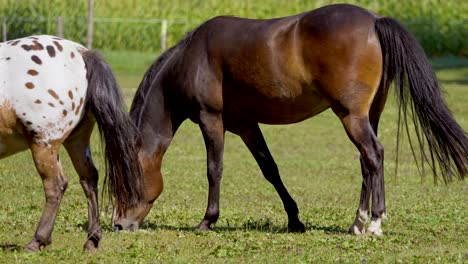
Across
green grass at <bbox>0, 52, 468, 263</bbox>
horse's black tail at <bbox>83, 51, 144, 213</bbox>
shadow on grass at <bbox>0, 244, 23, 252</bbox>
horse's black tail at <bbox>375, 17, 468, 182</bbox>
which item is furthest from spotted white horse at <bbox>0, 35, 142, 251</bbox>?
horse's black tail at <bbox>375, 17, 468, 182</bbox>

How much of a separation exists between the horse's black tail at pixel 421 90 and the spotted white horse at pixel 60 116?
99.0 inches

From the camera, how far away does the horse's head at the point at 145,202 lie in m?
9.91

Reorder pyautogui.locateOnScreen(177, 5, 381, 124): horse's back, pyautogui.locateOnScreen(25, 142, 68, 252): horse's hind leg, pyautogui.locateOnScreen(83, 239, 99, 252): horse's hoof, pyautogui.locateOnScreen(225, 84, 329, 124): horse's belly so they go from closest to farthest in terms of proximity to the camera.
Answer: pyautogui.locateOnScreen(25, 142, 68, 252): horse's hind leg < pyautogui.locateOnScreen(83, 239, 99, 252): horse's hoof < pyautogui.locateOnScreen(177, 5, 381, 124): horse's back < pyautogui.locateOnScreen(225, 84, 329, 124): horse's belly

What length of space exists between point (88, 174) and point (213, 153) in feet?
6.70

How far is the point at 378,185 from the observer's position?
9.47m

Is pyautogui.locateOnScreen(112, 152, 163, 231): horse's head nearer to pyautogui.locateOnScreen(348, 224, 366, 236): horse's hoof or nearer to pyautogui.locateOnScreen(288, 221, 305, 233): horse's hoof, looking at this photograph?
pyautogui.locateOnScreen(288, 221, 305, 233): horse's hoof

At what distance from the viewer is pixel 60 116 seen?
26.2 ft

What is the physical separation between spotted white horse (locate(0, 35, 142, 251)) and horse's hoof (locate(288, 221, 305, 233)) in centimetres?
199

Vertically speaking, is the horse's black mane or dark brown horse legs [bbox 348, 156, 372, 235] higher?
the horse's black mane

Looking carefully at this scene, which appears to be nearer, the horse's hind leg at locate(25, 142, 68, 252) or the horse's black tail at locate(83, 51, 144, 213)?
the horse's hind leg at locate(25, 142, 68, 252)

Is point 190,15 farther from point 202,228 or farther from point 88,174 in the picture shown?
point 88,174

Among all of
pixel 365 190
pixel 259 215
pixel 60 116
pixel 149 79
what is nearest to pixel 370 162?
pixel 365 190

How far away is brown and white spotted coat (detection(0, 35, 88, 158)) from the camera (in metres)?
7.93

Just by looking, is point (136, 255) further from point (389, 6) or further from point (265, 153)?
point (389, 6)
